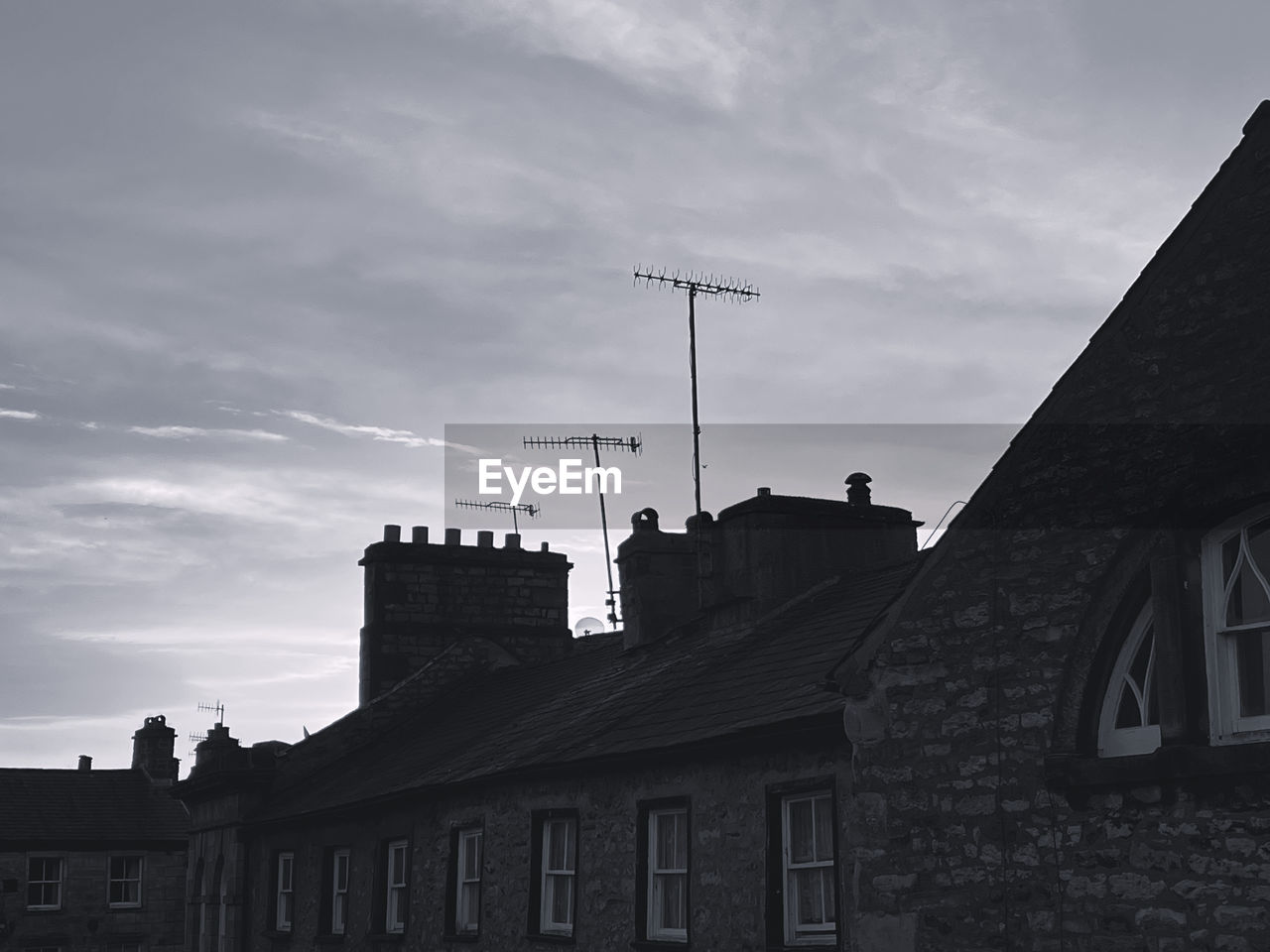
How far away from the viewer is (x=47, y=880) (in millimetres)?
44125

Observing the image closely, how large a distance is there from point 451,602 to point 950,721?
68.2 ft

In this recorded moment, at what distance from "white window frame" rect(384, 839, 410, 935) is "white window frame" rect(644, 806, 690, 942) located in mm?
7158

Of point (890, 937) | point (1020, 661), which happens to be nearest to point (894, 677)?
point (1020, 661)

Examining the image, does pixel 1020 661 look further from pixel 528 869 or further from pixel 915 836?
pixel 528 869

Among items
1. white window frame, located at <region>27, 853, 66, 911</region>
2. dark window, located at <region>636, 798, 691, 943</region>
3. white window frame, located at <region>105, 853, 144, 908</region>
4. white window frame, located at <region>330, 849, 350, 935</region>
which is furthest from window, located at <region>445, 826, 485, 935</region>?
white window frame, located at <region>105, 853, 144, 908</region>

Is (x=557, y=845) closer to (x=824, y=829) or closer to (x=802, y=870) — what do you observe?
(x=802, y=870)

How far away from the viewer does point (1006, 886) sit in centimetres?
1009

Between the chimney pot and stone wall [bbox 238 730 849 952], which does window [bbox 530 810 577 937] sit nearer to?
stone wall [bbox 238 730 849 952]

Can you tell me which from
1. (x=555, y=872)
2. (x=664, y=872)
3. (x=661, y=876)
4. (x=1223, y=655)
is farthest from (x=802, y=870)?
(x=1223, y=655)

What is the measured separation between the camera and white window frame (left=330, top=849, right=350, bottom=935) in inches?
949

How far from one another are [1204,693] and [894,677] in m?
2.29

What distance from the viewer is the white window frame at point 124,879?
44.8 metres

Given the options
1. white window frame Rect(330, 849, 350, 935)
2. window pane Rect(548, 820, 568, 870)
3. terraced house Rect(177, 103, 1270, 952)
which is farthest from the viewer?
white window frame Rect(330, 849, 350, 935)

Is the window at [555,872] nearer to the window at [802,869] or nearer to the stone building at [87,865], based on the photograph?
the window at [802,869]
